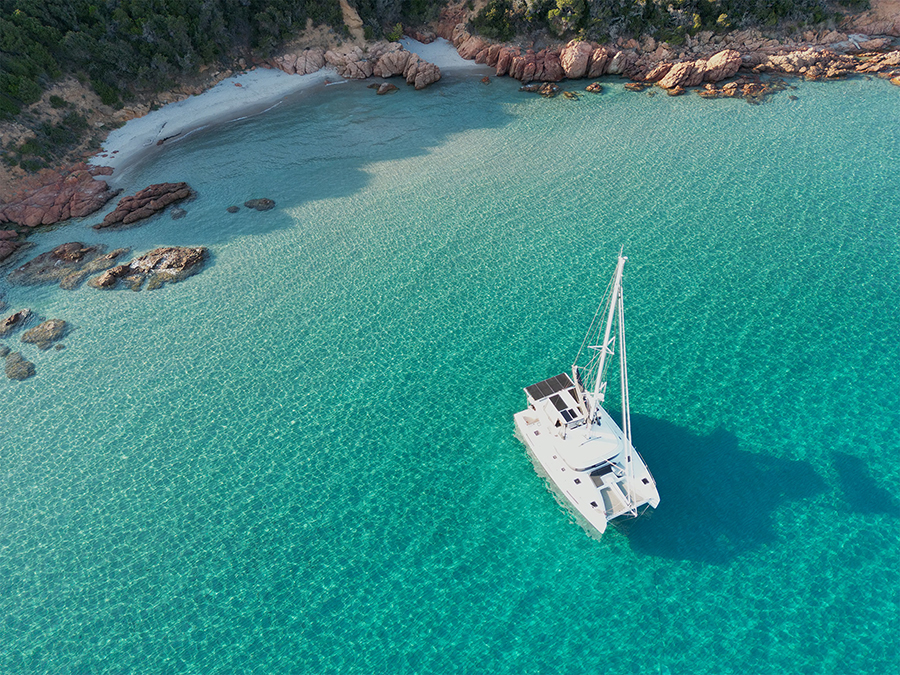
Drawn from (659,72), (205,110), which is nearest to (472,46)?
(659,72)

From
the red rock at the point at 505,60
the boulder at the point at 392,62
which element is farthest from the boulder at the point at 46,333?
the red rock at the point at 505,60

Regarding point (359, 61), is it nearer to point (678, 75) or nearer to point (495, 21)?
point (495, 21)

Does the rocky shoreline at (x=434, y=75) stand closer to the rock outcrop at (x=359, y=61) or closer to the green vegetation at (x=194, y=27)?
the rock outcrop at (x=359, y=61)

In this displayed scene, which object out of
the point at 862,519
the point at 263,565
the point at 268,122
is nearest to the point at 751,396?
the point at 862,519

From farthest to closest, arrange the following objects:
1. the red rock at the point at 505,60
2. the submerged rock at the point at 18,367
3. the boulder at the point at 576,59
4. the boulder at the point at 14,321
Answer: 1. the red rock at the point at 505,60
2. the boulder at the point at 576,59
3. the boulder at the point at 14,321
4. the submerged rock at the point at 18,367

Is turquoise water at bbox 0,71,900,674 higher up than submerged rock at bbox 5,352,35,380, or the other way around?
submerged rock at bbox 5,352,35,380

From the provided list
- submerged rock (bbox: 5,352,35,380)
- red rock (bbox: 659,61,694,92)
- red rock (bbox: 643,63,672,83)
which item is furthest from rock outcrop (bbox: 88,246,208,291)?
red rock (bbox: 643,63,672,83)

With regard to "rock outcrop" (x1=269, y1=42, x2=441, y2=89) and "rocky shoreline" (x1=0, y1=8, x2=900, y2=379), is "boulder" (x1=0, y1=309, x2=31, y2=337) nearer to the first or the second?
"rocky shoreline" (x1=0, y1=8, x2=900, y2=379)
